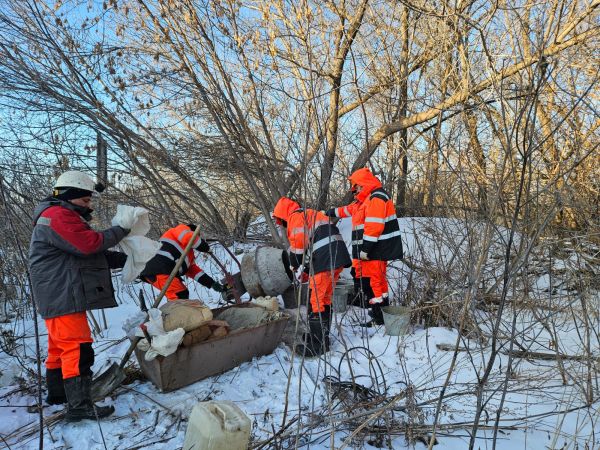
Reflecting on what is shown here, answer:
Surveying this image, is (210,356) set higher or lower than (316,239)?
lower

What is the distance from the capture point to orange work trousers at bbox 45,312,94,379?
3.04 meters

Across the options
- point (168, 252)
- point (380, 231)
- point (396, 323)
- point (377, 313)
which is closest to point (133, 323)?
point (168, 252)

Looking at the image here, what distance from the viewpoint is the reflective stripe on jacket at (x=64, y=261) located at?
3020 mm

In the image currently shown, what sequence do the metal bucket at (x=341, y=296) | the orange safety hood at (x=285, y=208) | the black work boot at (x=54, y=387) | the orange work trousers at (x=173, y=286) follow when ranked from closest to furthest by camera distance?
the black work boot at (x=54, y=387)
the orange safety hood at (x=285, y=208)
the orange work trousers at (x=173, y=286)
the metal bucket at (x=341, y=296)

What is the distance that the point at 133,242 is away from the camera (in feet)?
11.4

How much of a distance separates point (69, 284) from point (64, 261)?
199 millimetres

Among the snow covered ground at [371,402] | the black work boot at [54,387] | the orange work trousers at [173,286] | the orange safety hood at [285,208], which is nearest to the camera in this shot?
the snow covered ground at [371,402]

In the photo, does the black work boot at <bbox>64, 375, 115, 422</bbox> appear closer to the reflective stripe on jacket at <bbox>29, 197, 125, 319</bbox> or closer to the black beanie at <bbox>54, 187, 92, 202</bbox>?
the reflective stripe on jacket at <bbox>29, 197, 125, 319</bbox>

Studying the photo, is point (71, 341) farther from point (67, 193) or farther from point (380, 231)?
point (380, 231)

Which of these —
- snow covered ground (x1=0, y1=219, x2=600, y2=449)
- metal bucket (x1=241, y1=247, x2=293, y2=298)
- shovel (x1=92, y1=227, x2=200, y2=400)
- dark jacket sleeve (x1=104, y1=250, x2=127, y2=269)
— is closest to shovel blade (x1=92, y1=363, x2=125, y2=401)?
shovel (x1=92, y1=227, x2=200, y2=400)

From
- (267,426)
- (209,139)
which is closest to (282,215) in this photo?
(267,426)

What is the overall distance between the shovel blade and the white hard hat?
61.4 inches

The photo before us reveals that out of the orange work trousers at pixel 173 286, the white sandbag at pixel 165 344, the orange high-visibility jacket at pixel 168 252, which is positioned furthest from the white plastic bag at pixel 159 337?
the orange work trousers at pixel 173 286

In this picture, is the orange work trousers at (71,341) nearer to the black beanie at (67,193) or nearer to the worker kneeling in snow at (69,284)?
the worker kneeling in snow at (69,284)
